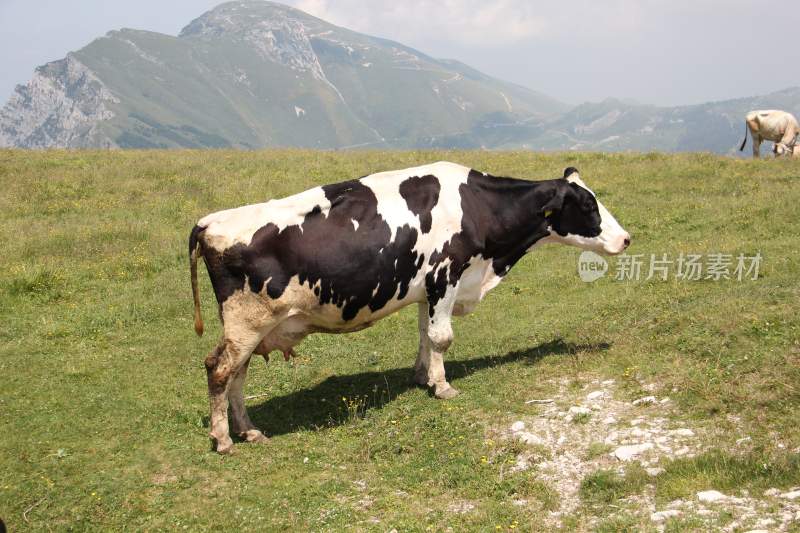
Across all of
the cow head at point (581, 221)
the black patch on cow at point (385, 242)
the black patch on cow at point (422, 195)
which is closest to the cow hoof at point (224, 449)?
the black patch on cow at point (385, 242)

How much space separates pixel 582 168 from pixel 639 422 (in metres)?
19.4

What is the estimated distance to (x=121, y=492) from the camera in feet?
27.6

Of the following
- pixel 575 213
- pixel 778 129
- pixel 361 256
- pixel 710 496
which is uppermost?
pixel 778 129

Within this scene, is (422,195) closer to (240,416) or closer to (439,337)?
(439,337)

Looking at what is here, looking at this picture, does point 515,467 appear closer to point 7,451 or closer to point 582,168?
point 7,451

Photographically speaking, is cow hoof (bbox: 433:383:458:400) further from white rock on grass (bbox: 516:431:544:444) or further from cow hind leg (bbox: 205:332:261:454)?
cow hind leg (bbox: 205:332:261:454)

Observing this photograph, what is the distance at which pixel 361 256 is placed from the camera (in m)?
9.73

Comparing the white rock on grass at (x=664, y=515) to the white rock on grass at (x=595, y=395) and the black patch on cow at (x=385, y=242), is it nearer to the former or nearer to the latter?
the white rock on grass at (x=595, y=395)

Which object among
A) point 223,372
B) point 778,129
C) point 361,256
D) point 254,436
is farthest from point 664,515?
point 778,129

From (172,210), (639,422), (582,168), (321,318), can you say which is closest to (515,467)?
(639,422)

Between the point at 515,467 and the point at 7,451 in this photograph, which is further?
the point at 7,451

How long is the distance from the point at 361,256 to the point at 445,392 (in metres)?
2.45

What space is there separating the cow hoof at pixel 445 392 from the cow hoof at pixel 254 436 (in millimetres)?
2588

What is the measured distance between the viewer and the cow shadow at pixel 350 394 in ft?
34.2
